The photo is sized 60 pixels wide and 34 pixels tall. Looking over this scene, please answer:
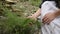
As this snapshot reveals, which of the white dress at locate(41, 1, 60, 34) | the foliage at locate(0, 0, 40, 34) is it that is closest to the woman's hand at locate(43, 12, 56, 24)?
the white dress at locate(41, 1, 60, 34)

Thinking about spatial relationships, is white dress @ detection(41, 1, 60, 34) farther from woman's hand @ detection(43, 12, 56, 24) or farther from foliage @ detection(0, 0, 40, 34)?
foliage @ detection(0, 0, 40, 34)

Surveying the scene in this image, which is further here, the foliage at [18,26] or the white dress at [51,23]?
the foliage at [18,26]

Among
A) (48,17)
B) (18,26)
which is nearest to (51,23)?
(48,17)

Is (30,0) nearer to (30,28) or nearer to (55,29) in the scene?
(30,28)

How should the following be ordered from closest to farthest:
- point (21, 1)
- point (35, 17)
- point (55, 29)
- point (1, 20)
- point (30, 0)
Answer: point (55, 29), point (35, 17), point (1, 20), point (21, 1), point (30, 0)

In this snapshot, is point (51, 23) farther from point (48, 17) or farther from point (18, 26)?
point (18, 26)

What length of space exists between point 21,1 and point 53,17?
1366 millimetres

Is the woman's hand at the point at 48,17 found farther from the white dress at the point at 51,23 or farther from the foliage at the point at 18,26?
the foliage at the point at 18,26

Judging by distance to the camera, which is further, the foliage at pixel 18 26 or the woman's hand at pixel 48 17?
the foliage at pixel 18 26

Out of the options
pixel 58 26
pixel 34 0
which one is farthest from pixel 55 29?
pixel 34 0

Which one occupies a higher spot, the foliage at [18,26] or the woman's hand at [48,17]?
the woman's hand at [48,17]

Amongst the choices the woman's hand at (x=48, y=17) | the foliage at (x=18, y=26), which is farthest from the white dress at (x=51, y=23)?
the foliage at (x=18, y=26)

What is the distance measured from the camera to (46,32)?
1633 millimetres

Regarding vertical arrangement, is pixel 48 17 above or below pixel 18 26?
above
